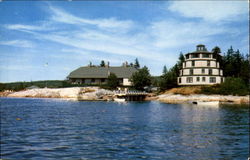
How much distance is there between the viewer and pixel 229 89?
81.9 m

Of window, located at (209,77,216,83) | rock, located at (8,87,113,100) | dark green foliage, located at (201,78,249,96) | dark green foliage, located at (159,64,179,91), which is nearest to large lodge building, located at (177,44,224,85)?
window, located at (209,77,216,83)

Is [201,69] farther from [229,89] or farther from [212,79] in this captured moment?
[229,89]

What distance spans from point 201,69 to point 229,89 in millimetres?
12270

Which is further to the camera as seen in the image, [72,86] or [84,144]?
[72,86]

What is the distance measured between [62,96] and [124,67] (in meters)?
33.2

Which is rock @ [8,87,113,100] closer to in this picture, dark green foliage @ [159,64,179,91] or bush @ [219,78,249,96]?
dark green foliage @ [159,64,179,91]

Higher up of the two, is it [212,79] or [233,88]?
[212,79]

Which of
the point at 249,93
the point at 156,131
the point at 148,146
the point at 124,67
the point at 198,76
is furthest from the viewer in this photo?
the point at 124,67

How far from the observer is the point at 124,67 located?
4715 inches

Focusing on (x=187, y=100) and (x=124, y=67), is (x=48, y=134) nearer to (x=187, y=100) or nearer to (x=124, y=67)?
(x=187, y=100)

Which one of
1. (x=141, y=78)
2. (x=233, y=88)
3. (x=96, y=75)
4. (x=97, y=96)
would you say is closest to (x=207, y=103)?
(x=233, y=88)

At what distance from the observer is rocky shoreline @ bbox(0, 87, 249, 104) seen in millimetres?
80688

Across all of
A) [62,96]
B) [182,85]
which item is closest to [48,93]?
[62,96]

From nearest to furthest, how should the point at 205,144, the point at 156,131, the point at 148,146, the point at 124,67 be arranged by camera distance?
the point at 148,146 → the point at 205,144 → the point at 156,131 → the point at 124,67
